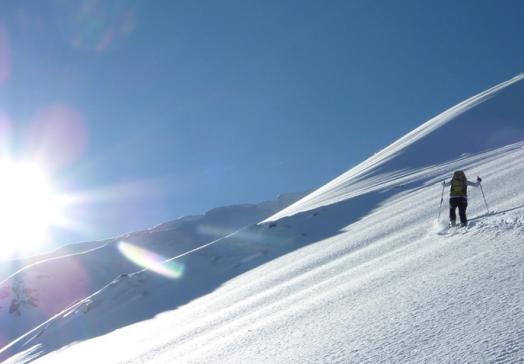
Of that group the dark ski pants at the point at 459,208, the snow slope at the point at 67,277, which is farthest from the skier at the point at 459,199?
the snow slope at the point at 67,277

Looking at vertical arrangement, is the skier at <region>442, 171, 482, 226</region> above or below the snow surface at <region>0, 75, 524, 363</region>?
above

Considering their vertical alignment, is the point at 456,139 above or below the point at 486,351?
above

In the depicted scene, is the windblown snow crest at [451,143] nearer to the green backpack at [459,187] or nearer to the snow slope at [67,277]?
the green backpack at [459,187]

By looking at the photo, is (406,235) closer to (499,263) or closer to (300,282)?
(300,282)

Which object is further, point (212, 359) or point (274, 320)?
point (274, 320)

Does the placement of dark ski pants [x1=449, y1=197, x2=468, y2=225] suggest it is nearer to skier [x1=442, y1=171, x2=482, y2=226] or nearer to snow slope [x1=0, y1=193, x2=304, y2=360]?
skier [x1=442, y1=171, x2=482, y2=226]

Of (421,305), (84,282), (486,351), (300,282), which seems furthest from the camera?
(84,282)

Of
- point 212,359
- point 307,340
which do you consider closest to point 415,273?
point 307,340

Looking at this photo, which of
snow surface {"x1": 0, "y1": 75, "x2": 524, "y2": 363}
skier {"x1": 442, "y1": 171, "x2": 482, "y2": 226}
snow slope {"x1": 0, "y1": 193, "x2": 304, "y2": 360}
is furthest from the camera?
snow slope {"x1": 0, "y1": 193, "x2": 304, "y2": 360}

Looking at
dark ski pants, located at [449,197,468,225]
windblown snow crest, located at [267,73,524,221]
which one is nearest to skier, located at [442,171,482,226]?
dark ski pants, located at [449,197,468,225]

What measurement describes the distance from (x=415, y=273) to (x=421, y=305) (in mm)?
1999

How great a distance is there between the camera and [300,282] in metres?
12.6

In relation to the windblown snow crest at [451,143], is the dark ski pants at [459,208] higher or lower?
lower

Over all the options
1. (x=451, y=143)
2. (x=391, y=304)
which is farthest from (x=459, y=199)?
(x=451, y=143)
